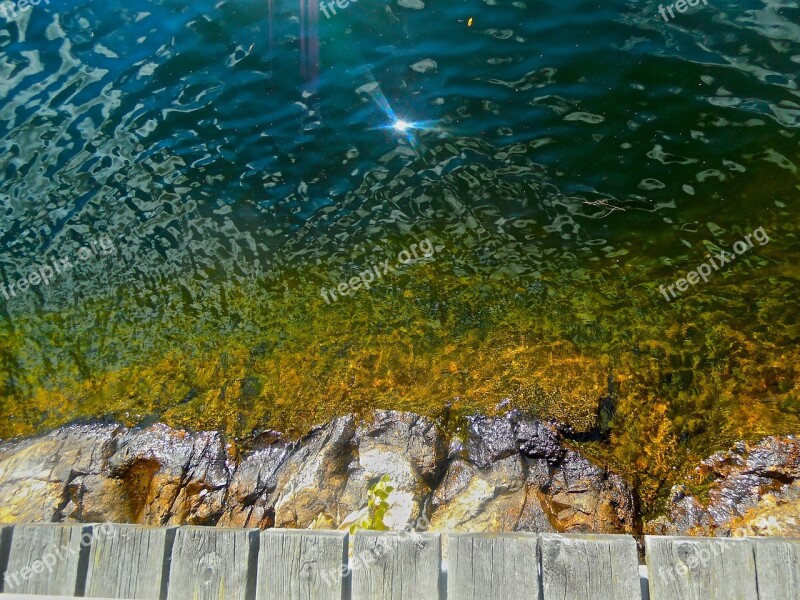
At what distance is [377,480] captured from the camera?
182 inches

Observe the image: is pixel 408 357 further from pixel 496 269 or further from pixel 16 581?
pixel 16 581

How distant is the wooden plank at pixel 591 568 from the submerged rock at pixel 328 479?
1.86 meters

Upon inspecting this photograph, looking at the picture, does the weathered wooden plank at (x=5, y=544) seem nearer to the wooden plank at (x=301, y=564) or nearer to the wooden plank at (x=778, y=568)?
the wooden plank at (x=301, y=564)

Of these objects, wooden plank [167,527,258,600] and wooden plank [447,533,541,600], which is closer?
wooden plank [447,533,541,600]

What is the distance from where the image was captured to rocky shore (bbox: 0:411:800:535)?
4.14 meters

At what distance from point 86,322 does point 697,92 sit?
625 cm

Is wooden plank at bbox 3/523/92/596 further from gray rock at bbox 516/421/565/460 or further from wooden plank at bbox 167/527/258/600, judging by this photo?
gray rock at bbox 516/421/565/460

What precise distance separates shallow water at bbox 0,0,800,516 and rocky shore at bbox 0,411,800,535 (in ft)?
0.62

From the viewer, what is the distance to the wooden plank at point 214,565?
8.50 ft

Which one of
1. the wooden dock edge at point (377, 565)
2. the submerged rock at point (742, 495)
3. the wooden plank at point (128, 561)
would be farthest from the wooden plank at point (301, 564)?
the submerged rock at point (742, 495)

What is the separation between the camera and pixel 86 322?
6.20m

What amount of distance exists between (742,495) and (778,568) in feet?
6.37

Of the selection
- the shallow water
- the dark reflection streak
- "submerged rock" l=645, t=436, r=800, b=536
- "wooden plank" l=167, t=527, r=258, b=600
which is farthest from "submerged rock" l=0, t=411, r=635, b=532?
the dark reflection streak

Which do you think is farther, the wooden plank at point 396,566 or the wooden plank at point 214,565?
the wooden plank at point 214,565
